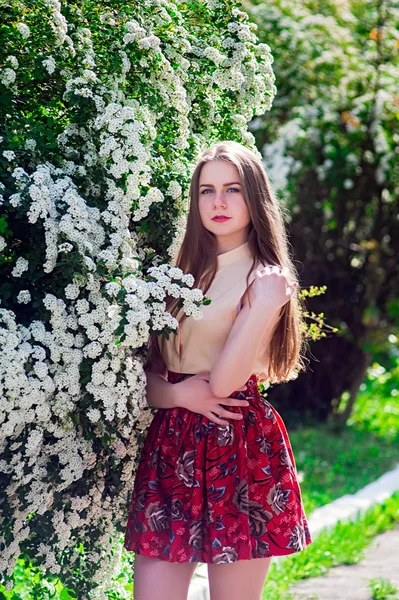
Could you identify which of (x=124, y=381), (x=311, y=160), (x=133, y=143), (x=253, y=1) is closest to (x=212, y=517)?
(x=124, y=381)

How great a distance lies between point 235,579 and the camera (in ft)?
8.66

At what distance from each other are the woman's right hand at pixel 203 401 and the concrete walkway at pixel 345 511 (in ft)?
4.53

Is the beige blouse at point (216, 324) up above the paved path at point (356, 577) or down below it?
above

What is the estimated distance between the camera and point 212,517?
2607mm

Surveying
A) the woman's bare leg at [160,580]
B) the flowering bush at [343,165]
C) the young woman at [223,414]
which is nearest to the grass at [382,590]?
the young woman at [223,414]

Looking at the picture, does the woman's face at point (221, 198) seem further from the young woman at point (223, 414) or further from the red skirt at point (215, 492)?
the red skirt at point (215, 492)

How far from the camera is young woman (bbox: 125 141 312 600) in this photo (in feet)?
8.54

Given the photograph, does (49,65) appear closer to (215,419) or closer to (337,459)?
(215,419)

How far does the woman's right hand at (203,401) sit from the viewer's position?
266 cm

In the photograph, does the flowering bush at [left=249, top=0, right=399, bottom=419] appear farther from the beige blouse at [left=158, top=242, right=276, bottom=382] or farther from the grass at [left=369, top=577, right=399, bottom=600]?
the beige blouse at [left=158, top=242, right=276, bottom=382]

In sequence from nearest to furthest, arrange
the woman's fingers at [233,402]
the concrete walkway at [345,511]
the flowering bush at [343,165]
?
the woman's fingers at [233,402], the concrete walkway at [345,511], the flowering bush at [343,165]

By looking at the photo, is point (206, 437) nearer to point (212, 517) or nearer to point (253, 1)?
point (212, 517)

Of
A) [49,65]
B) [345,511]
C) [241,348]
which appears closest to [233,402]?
[241,348]

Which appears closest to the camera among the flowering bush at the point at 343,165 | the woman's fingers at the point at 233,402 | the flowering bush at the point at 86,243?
the flowering bush at the point at 86,243
